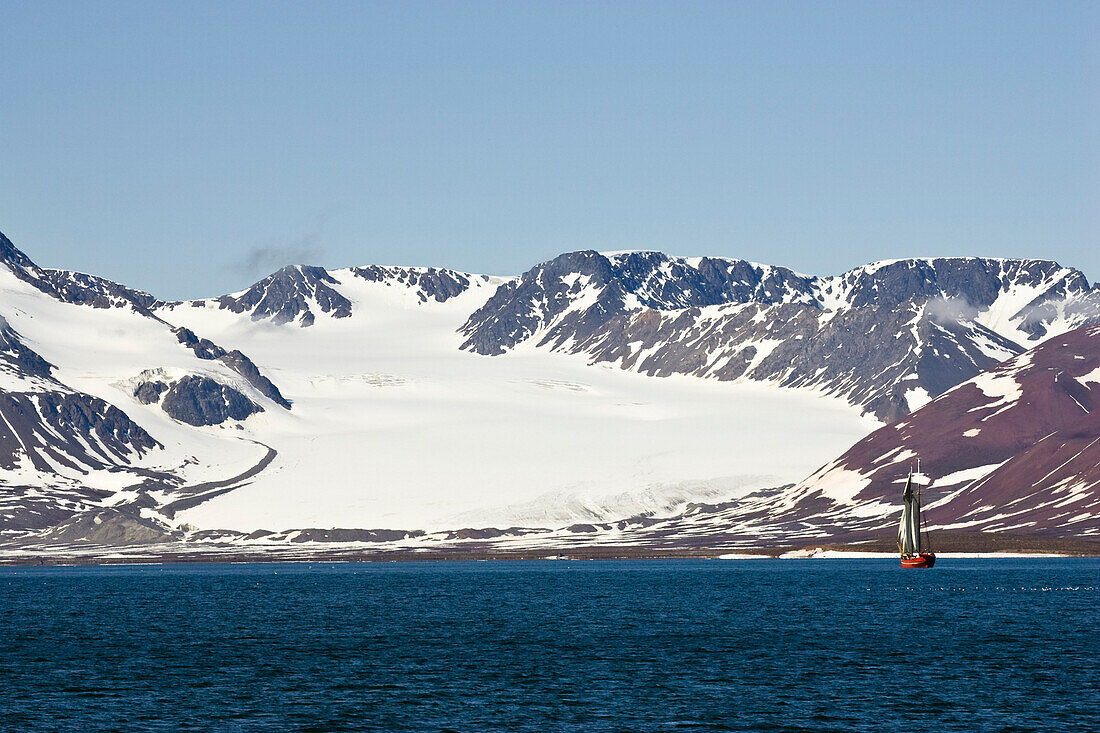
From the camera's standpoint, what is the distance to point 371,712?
94.6 meters

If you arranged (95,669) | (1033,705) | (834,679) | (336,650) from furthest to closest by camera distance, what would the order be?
(336,650), (95,669), (834,679), (1033,705)

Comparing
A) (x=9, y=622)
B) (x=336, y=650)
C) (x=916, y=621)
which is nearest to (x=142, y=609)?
(x=9, y=622)

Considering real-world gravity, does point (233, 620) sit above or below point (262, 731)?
above

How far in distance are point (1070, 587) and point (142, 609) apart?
116081 mm

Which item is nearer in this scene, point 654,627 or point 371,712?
point 371,712

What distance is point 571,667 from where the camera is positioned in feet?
385

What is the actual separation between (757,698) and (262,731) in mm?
31276

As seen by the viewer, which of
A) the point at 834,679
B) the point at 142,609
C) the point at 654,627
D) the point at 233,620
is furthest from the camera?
the point at 142,609

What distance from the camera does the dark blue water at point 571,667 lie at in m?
91.2

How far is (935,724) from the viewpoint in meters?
86.8

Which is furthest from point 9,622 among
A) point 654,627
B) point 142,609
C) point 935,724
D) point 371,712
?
point 935,724

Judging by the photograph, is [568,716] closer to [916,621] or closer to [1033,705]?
[1033,705]

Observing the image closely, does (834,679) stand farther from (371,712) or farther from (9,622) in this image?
(9,622)

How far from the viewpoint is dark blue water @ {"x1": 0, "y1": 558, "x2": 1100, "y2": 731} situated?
9119 centimetres
